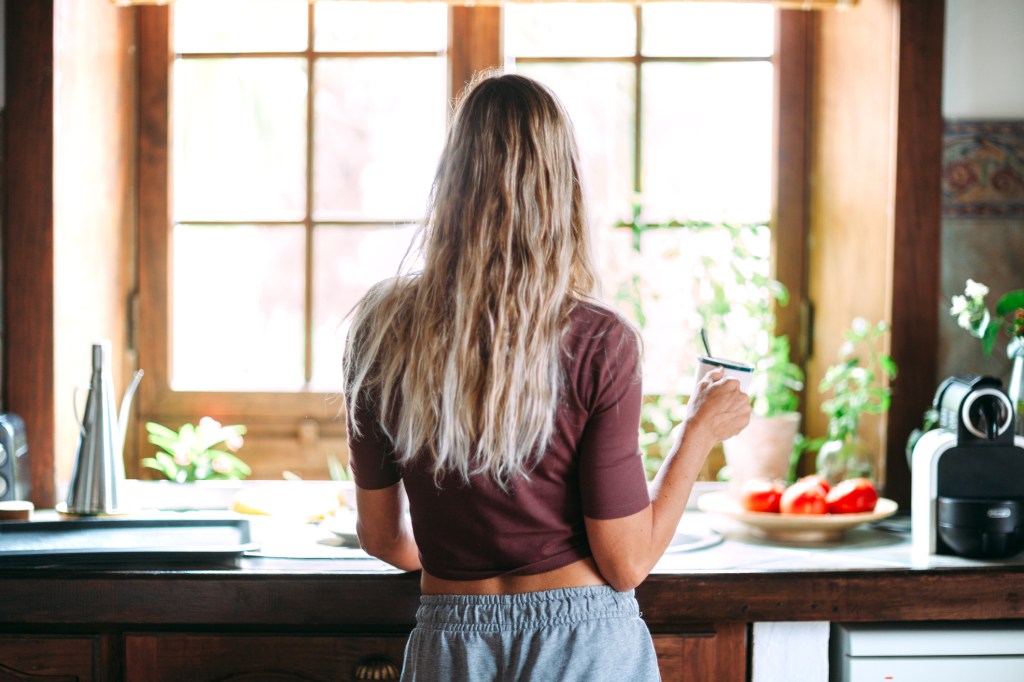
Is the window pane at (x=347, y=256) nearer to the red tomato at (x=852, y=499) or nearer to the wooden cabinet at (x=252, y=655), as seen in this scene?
the wooden cabinet at (x=252, y=655)

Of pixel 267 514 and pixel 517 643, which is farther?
pixel 267 514

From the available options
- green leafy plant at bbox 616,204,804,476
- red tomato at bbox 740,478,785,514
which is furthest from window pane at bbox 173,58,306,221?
red tomato at bbox 740,478,785,514

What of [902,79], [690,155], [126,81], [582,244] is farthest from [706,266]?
[126,81]

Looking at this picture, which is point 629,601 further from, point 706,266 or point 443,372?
point 706,266

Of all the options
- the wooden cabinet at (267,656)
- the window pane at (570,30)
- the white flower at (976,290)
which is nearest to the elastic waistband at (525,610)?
the wooden cabinet at (267,656)

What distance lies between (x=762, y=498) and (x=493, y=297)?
0.98 metres

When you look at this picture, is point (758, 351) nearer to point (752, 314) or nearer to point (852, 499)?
point (752, 314)

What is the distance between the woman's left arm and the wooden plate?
2.30 feet

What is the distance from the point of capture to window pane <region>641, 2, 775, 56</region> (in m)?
2.43

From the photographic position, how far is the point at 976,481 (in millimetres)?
1779

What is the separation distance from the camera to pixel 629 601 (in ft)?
4.38

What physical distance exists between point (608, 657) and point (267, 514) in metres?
1.04

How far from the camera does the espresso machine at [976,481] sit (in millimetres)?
1735

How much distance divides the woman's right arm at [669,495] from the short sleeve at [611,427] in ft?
0.09
